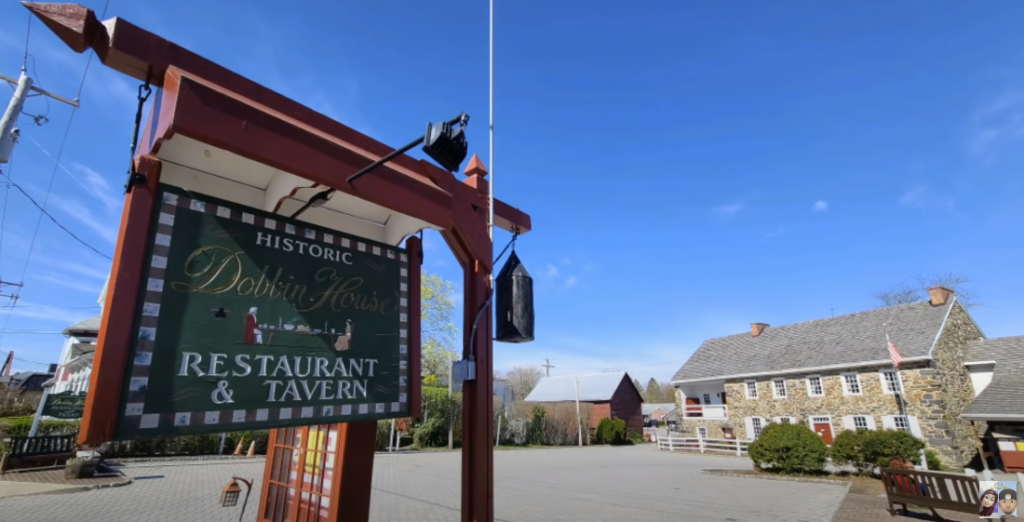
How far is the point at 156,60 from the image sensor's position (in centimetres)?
253

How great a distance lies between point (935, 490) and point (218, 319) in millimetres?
10828

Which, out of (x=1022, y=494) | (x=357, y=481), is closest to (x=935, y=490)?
(x=1022, y=494)

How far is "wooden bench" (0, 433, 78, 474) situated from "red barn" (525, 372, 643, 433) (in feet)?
95.3

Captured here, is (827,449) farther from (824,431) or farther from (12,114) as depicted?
(12,114)

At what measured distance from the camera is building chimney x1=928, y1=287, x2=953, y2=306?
21.9m

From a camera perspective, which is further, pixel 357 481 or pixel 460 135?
pixel 357 481

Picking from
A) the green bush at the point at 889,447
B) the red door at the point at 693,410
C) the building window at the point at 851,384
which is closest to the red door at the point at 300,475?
the green bush at the point at 889,447

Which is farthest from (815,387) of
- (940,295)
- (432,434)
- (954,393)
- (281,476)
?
(281,476)

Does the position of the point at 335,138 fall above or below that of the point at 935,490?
above

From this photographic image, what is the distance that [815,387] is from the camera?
23.8 m

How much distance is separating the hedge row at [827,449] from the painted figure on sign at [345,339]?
15.5m

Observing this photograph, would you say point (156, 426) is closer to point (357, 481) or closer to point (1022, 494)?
point (357, 481)

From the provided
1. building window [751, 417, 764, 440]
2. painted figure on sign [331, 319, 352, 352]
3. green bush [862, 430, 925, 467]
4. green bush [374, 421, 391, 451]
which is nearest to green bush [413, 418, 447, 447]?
green bush [374, 421, 391, 451]

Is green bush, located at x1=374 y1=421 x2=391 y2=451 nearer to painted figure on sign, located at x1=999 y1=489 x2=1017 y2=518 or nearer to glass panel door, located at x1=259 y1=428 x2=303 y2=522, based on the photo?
glass panel door, located at x1=259 y1=428 x2=303 y2=522
